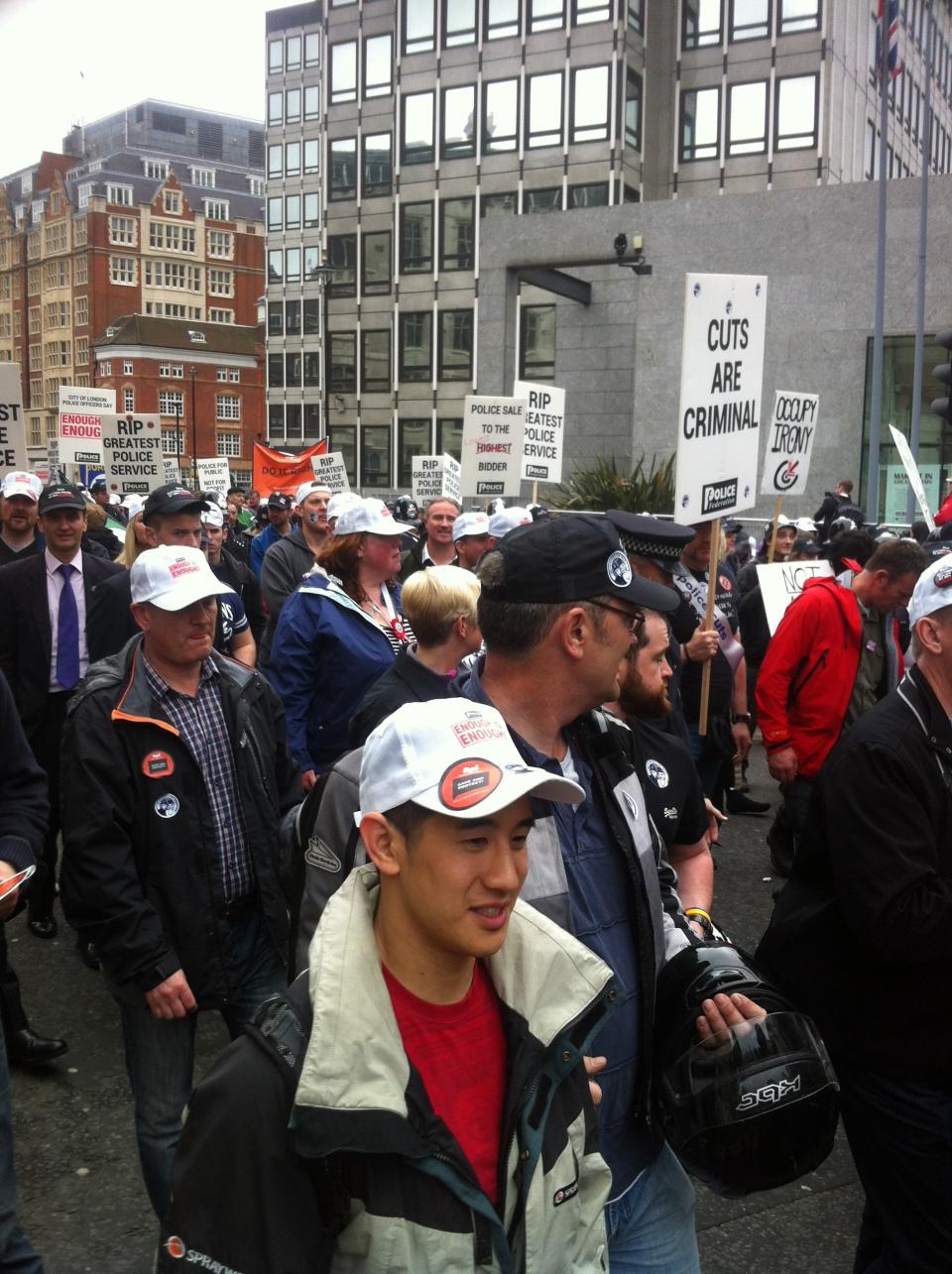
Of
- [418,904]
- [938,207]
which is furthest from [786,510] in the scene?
[418,904]

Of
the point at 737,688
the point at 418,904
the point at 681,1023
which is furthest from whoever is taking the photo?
the point at 737,688

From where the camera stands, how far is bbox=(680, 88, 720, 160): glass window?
165 feet

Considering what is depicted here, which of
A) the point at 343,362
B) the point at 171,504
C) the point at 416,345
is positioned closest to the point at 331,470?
the point at 171,504

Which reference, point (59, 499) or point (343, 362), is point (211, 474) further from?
point (343, 362)

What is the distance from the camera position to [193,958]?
363 centimetres

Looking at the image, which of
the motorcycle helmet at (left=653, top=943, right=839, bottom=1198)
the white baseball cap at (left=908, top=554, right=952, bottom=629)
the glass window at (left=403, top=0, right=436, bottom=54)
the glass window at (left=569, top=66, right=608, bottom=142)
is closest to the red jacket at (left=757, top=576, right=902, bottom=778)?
the white baseball cap at (left=908, top=554, right=952, bottom=629)

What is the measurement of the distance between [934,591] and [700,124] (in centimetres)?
5250

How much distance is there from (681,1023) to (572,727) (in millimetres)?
642

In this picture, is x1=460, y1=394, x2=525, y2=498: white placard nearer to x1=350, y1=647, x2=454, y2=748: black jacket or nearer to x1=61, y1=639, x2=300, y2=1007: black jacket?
x1=350, y1=647, x2=454, y2=748: black jacket

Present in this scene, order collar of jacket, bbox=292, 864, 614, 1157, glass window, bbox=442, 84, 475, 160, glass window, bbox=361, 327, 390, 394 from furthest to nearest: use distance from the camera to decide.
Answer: glass window, bbox=361, 327, 390, 394 → glass window, bbox=442, 84, 475, 160 → collar of jacket, bbox=292, 864, 614, 1157

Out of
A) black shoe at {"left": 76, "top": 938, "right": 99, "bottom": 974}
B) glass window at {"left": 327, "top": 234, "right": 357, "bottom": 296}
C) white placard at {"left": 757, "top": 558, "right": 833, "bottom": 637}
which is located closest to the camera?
black shoe at {"left": 76, "top": 938, "right": 99, "bottom": 974}

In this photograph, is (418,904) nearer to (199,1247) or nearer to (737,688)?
(199,1247)

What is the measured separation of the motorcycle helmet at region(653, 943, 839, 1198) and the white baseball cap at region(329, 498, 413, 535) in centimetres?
346

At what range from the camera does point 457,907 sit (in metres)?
1.92
